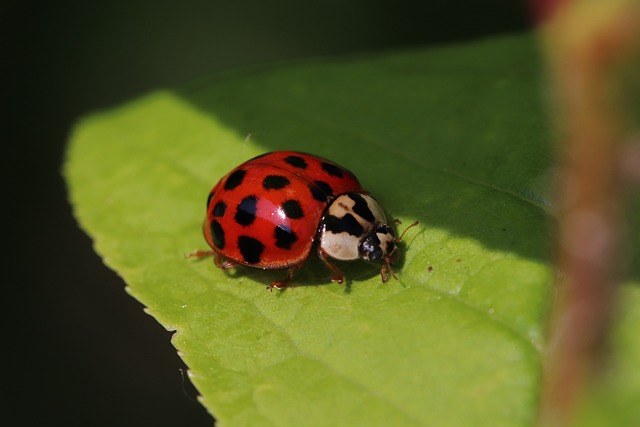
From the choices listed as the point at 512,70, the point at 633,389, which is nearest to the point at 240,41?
the point at 512,70

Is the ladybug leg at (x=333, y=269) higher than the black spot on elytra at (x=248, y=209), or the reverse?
the black spot on elytra at (x=248, y=209)

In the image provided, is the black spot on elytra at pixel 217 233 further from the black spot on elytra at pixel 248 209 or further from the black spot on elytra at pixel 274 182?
the black spot on elytra at pixel 274 182

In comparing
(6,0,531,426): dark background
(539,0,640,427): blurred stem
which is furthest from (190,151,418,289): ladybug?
(6,0,531,426): dark background

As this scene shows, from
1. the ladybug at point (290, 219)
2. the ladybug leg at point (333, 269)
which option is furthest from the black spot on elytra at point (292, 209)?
the ladybug leg at point (333, 269)

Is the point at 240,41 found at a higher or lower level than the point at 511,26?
lower

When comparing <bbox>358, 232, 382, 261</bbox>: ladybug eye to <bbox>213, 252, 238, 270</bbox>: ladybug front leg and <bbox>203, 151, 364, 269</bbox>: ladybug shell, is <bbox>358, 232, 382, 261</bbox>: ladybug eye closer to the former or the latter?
<bbox>203, 151, 364, 269</bbox>: ladybug shell

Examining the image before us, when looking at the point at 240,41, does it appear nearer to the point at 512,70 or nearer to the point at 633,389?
the point at 512,70
